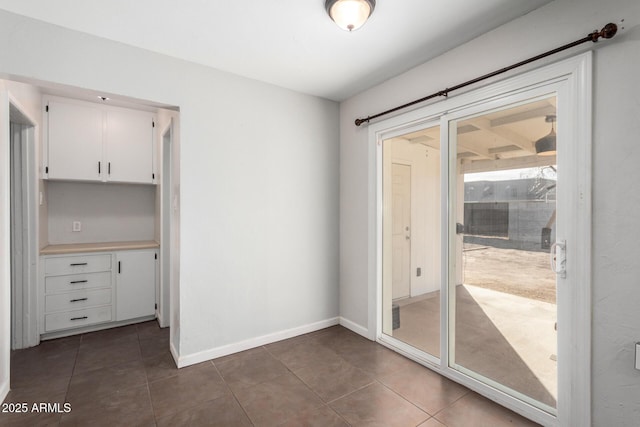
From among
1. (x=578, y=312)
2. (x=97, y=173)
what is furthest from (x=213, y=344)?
(x=578, y=312)

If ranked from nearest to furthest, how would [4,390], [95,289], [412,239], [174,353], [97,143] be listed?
[4,390], [174,353], [412,239], [95,289], [97,143]

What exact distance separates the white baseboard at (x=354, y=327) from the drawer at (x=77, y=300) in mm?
2663

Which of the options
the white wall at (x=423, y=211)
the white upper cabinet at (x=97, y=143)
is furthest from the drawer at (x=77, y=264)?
the white wall at (x=423, y=211)

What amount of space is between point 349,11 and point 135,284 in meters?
3.51

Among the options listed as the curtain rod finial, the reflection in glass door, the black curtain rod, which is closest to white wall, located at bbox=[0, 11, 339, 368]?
the black curtain rod

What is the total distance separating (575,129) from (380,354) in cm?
226

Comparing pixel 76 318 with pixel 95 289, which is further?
pixel 95 289

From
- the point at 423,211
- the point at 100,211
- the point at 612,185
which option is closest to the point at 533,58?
the point at 612,185

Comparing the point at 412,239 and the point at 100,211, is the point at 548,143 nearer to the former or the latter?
the point at 412,239

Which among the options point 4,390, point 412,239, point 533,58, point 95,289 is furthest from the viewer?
point 95,289

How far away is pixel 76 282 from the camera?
123 inches

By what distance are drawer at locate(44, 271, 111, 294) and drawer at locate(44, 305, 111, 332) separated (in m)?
0.24

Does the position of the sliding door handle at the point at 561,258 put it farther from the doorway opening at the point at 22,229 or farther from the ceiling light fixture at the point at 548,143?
the doorway opening at the point at 22,229

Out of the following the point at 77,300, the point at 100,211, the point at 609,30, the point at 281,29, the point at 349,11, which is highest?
the point at 281,29
